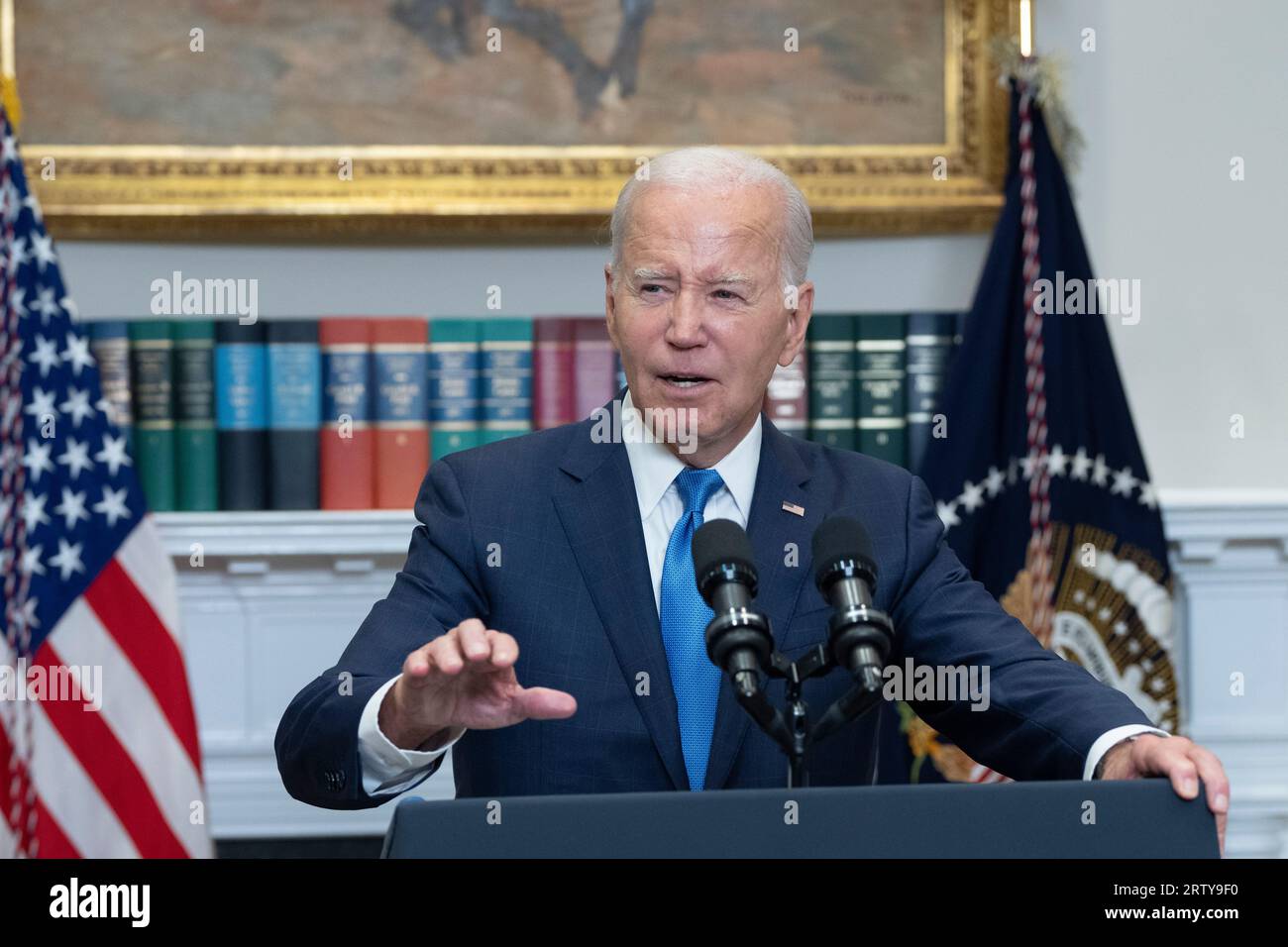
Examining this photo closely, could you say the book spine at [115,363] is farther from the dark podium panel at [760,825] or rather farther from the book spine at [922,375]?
the dark podium panel at [760,825]

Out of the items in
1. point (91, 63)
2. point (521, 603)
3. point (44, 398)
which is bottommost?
point (521, 603)

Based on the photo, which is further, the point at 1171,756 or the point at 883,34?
the point at 883,34

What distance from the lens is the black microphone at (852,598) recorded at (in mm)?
1300

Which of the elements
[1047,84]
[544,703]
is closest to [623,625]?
[544,703]

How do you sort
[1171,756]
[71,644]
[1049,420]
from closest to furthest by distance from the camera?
[1171,756] → [71,644] → [1049,420]

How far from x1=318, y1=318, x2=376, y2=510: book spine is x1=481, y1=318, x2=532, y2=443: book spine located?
0.28 m

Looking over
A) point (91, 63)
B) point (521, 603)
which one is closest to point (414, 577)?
point (521, 603)

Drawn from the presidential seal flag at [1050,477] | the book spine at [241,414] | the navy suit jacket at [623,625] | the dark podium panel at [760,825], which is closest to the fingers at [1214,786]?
the dark podium panel at [760,825]

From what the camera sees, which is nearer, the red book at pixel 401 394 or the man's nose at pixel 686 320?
the man's nose at pixel 686 320

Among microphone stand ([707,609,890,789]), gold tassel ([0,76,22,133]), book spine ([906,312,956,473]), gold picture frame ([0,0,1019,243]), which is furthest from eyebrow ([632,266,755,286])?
gold tassel ([0,76,22,133])

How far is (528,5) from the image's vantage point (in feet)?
11.8

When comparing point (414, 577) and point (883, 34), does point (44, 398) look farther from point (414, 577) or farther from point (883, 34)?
point (883, 34)

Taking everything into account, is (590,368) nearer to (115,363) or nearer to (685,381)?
(115,363)
